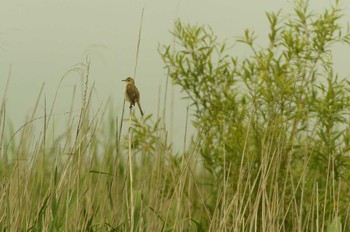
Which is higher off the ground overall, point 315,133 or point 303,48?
point 303,48

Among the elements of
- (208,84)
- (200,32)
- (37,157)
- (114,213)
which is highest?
(200,32)

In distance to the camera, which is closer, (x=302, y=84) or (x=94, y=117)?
(x=94, y=117)

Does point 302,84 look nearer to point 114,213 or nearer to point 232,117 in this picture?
point 232,117

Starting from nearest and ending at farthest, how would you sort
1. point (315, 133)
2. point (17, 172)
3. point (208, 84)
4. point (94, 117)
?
point (94, 117) < point (17, 172) < point (315, 133) < point (208, 84)

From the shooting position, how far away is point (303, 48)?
5.19m

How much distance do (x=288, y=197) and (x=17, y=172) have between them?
233cm

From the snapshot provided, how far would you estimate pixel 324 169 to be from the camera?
5.03 meters

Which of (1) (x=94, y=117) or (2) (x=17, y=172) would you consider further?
(2) (x=17, y=172)

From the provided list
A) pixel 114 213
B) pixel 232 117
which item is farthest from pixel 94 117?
pixel 232 117

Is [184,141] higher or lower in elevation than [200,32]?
lower

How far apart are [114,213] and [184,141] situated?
65cm

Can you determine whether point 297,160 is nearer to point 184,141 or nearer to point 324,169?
point 324,169

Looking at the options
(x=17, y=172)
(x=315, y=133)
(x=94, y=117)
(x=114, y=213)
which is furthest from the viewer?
(x=315, y=133)

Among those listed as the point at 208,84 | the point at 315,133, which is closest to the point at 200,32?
the point at 208,84
